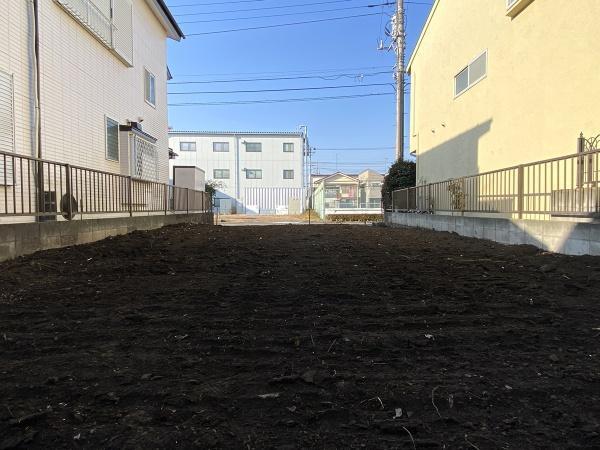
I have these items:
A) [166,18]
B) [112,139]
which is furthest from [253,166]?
[112,139]

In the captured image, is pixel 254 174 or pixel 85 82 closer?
pixel 85 82

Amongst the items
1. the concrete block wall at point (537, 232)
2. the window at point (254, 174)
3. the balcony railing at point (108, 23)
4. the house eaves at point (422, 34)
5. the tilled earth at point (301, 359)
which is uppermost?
the house eaves at point (422, 34)

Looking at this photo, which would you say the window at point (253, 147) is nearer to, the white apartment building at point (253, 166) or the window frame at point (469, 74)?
the white apartment building at point (253, 166)

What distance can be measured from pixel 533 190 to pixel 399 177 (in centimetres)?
1301

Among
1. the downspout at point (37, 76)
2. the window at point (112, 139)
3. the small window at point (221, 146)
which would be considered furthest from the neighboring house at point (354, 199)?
the downspout at point (37, 76)

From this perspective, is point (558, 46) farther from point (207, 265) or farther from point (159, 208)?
point (159, 208)

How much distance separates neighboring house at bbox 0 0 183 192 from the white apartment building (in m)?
30.7

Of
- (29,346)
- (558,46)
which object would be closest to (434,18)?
(558,46)

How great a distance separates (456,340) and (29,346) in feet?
9.52

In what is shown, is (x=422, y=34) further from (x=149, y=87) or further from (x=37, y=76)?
(x=37, y=76)

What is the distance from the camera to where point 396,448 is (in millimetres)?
1727

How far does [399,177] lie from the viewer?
67.7ft

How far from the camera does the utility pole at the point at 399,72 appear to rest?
68.1 ft

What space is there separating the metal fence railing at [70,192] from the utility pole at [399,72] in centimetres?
1139
